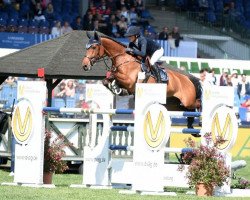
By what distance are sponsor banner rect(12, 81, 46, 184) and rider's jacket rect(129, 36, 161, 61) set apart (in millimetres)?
3259

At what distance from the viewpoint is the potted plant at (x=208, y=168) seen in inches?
504

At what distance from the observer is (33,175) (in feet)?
45.7

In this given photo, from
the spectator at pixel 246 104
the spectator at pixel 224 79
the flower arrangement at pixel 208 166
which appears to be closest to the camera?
the flower arrangement at pixel 208 166

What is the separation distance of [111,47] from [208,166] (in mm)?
4649

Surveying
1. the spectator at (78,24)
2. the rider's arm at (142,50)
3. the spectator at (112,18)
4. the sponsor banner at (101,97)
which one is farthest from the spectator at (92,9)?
the sponsor banner at (101,97)

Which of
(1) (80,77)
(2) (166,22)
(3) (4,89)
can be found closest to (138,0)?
(2) (166,22)

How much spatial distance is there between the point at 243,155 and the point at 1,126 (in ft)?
23.6

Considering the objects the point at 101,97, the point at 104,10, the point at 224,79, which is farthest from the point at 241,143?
the point at 104,10

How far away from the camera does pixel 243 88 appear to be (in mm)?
29531

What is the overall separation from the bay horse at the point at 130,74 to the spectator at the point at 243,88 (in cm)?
1059

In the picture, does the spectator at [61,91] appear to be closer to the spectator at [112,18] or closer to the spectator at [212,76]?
the spectator at [212,76]

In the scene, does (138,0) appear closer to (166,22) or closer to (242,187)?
(166,22)

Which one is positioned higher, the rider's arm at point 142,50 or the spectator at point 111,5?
the spectator at point 111,5

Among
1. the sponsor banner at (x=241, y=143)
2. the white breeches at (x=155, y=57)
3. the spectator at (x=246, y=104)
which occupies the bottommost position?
the sponsor banner at (x=241, y=143)
